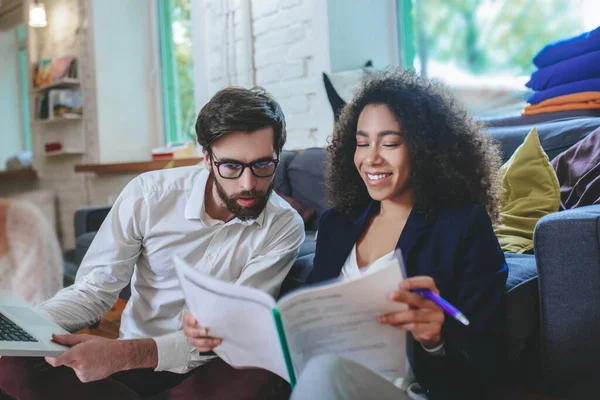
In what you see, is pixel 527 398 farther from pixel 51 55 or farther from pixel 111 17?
pixel 51 55

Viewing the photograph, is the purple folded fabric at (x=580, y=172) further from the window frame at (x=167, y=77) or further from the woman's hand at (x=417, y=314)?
the window frame at (x=167, y=77)

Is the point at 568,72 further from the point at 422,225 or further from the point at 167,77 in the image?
the point at 167,77

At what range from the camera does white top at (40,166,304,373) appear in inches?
48.3

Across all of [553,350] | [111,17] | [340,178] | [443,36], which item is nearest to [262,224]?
[340,178]

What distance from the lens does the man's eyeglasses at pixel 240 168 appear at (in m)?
1.13

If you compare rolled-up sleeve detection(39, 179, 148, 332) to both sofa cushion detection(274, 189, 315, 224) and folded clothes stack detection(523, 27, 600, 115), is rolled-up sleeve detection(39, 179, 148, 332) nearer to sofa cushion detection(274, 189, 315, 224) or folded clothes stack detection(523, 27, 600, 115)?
sofa cushion detection(274, 189, 315, 224)

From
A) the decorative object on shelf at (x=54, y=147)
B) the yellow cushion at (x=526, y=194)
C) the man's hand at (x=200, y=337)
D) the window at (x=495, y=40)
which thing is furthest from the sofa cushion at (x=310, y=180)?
the decorative object on shelf at (x=54, y=147)

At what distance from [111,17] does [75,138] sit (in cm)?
97

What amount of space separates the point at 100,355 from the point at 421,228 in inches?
23.7

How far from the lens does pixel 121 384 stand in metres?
1.11

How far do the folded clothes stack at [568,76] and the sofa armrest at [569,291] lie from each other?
995 mm

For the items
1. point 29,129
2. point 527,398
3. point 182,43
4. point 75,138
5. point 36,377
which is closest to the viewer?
point 36,377

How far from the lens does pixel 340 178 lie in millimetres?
1154

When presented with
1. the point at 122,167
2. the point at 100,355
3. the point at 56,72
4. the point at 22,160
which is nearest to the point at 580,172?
Result: the point at 100,355
